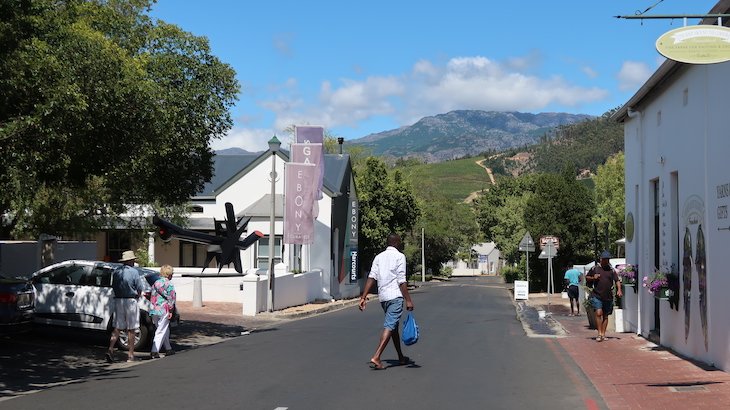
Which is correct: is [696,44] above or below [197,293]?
above

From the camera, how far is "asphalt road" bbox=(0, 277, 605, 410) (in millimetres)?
9258

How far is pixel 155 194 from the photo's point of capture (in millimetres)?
18172

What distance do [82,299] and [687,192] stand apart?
11154 millimetres

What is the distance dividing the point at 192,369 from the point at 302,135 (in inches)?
786

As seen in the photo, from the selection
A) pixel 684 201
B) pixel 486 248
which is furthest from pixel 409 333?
pixel 486 248

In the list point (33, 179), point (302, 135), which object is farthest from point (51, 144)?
point (302, 135)

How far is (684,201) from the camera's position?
13.6 meters

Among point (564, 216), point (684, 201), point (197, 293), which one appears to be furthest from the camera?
point (564, 216)

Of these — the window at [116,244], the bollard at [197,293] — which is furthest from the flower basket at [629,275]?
the window at [116,244]

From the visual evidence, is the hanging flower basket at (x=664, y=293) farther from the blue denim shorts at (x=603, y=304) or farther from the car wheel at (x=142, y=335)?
the car wheel at (x=142, y=335)

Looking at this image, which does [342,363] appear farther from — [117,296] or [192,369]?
[117,296]

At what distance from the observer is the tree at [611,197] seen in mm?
52938

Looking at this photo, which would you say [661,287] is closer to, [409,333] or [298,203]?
[409,333]

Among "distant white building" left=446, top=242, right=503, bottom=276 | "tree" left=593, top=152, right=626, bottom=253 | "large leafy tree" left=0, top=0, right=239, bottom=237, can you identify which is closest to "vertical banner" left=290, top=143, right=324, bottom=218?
"large leafy tree" left=0, top=0, right=239, bottom=237
